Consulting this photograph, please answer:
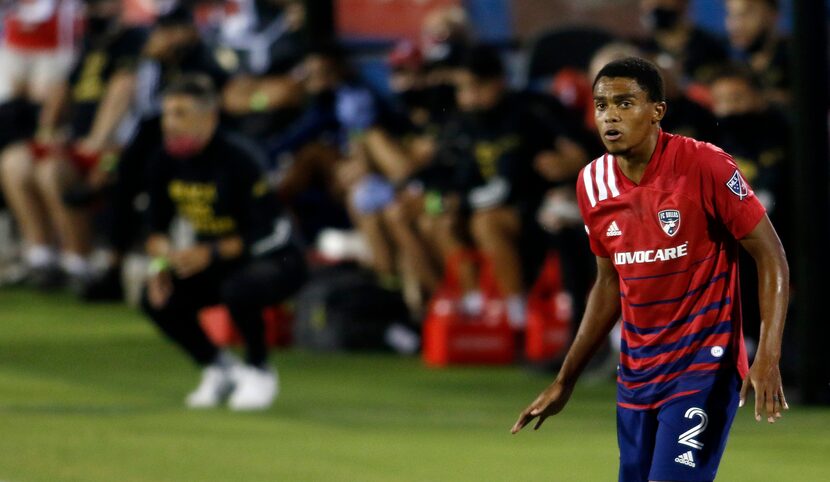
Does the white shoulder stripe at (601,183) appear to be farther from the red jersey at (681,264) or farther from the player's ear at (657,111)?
the player's ear at (657,111)

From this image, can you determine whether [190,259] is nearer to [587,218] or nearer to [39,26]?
[587,218]

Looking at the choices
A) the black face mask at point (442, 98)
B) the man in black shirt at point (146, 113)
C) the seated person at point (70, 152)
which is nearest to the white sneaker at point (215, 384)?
the man in black shirt at point (146, 113)

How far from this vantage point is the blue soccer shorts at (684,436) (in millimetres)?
5121

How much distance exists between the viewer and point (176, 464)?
824 cm

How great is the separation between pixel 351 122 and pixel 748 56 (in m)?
3.38

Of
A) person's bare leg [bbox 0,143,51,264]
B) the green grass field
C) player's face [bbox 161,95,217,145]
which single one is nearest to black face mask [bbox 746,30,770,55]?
the green grass field

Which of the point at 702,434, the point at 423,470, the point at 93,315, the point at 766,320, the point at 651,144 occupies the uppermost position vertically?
the point at 651,144

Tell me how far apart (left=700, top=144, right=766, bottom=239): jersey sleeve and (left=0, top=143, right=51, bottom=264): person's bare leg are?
40.2 ft

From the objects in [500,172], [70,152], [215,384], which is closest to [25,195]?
[70,152]

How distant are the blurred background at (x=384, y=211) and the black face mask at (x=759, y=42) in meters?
0.04

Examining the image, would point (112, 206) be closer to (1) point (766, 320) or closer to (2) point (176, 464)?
(2) point (176, 464)

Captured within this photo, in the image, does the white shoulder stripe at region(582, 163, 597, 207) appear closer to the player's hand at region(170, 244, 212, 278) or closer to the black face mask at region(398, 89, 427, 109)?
the player's hand at region(170, 244, 212, 278)

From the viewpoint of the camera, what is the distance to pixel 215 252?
10.3m

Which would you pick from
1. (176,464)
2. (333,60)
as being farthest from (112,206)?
(176,464)
